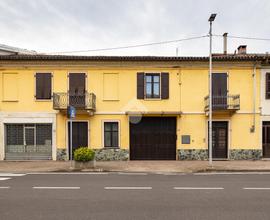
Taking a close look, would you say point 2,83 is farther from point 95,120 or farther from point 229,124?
point 229,124

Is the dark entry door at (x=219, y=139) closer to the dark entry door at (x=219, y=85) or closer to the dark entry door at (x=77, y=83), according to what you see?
the dark entry door at (x=219, y=85)

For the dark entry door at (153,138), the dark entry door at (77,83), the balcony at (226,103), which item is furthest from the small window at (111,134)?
the balcony at (226,103)

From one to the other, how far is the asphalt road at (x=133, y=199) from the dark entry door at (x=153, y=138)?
28.3 feet

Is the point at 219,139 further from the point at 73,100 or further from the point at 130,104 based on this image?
the point at 73,100

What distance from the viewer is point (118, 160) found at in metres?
20.4

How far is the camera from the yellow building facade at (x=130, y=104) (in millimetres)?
20391

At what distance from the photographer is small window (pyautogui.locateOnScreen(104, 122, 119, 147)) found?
20.6 meters

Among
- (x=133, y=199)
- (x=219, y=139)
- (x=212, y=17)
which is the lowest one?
(x=133, y=199)

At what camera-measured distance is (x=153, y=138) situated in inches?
817

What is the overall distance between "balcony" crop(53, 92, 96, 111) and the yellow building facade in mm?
374

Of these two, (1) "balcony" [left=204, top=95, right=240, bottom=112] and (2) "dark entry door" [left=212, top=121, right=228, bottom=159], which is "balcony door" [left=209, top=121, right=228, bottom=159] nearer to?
(2) "dark entry door" [left=212, top=121, right=228, bottom=159]

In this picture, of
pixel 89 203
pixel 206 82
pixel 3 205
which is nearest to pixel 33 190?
pixel 3 205

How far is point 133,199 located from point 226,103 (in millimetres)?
13140

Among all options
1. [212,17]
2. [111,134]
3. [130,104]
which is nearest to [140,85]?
[130,104]
